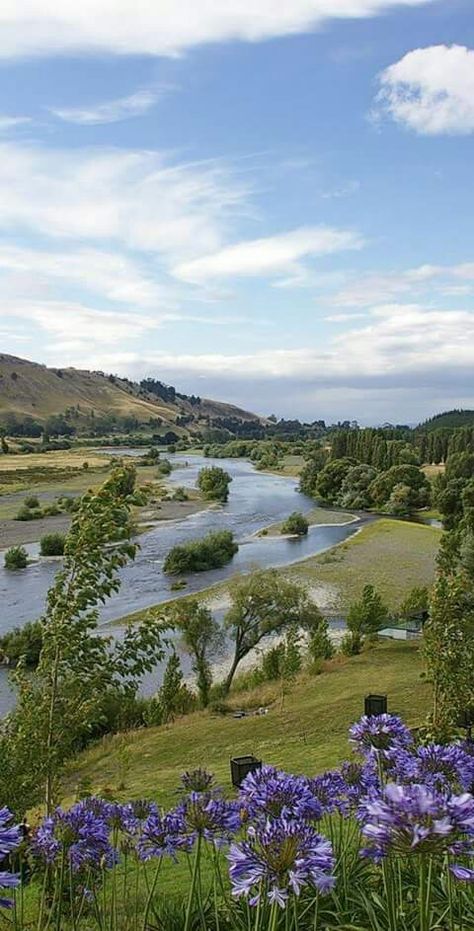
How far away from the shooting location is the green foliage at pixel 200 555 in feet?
171

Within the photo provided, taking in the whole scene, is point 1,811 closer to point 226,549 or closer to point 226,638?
point 226,638

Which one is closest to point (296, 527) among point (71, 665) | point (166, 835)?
point (71, 665)

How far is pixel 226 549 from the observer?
2216 inches

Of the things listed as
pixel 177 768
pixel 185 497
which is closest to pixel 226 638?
pixel 177 768

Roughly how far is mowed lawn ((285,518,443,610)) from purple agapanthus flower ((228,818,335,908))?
39833 millimetres

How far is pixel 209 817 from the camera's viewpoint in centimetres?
401

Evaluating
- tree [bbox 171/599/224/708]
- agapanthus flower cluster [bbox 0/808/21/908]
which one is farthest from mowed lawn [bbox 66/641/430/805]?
agapanthus flower cluster [bbox 0/808/21/908]

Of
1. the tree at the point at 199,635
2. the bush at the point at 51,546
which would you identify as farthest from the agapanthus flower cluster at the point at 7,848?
the bush at the point at 51,546

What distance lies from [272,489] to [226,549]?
5006cm

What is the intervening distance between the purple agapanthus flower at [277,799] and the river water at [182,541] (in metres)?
25.1

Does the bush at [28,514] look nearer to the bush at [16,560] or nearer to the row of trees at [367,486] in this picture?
the bush at [16,560]

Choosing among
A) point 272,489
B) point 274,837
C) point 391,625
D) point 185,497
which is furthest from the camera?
point 272,489

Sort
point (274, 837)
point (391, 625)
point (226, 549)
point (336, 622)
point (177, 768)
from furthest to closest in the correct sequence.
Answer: point (226, 549), point (336, 622), point (391, 625), point (177, 768), point (274, 837)

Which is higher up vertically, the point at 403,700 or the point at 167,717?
the point at 403,700
